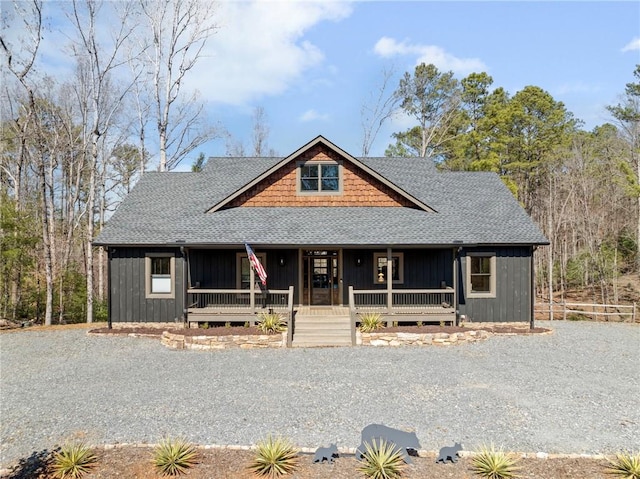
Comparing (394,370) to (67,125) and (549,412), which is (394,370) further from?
(67,125)

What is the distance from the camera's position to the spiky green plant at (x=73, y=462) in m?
5.02

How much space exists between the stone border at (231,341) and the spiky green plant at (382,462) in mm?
6543

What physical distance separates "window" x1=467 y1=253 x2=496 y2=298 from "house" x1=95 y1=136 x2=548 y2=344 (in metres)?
0.04

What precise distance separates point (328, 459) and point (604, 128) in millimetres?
45735

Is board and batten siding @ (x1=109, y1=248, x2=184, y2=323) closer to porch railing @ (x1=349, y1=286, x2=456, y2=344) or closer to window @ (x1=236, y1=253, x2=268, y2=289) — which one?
window @ (x1=236, y1=253, x2=268, y2=289)

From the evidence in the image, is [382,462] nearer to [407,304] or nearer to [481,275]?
[407,304]

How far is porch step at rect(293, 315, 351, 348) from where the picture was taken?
1193 centimetres

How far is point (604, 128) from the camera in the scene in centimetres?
3825

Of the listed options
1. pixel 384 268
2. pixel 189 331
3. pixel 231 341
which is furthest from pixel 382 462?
pixel 384 268

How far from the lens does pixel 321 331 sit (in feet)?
40.7

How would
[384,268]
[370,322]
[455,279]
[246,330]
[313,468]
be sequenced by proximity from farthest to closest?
[384,268]
[455,279]
[370,322]
[246,330]
[313,468]

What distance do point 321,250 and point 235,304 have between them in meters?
3.87

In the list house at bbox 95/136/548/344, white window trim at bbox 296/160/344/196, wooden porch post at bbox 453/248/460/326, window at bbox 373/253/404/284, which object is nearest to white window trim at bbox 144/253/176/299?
house at bbox 95/136/548/344

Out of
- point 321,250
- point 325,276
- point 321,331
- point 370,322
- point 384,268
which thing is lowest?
point 321,331
